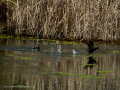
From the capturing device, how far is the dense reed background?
535 inches

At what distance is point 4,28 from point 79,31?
4.94 metres

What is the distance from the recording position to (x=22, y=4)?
50.1 feet

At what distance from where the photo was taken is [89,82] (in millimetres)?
5164

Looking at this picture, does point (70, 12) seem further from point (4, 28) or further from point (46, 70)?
point (46, 70)

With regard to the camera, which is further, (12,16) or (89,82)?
(12,16)

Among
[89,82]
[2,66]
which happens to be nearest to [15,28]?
Result: [2,66]

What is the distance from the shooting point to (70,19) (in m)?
14.1

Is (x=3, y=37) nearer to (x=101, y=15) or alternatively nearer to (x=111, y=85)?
(x=101, y=15)

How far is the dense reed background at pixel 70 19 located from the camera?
44.6 feet

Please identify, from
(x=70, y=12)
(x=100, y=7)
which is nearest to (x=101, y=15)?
(x=100, y=7)

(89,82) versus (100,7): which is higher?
(100,7)

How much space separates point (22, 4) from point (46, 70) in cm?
954

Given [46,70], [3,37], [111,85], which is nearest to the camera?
[111,85]

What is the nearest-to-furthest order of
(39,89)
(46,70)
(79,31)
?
1. (39,89)
2. (46,70)
3. (79,31)
